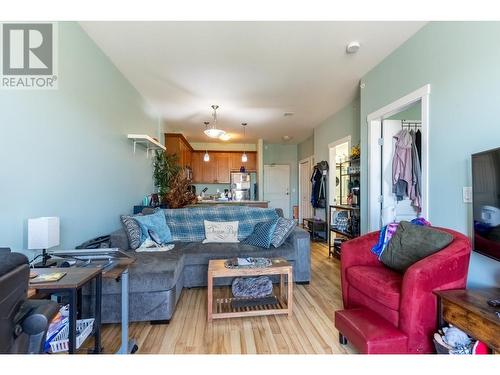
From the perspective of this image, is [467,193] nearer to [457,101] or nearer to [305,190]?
[457,101]

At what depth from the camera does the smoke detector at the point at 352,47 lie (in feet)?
8.71

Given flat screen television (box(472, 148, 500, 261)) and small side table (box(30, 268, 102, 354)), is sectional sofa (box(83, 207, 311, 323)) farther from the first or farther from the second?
flat screen television (box(472, 148, 500, 261))

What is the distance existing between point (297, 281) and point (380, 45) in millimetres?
2792

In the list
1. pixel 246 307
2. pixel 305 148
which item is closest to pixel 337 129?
pixel 305 148

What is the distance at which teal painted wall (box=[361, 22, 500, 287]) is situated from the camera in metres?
1.86

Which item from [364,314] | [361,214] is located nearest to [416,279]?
[364,314]

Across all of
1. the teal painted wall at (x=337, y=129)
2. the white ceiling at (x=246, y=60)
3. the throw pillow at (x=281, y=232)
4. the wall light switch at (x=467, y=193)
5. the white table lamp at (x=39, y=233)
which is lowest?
the throw pillow at (x=281, y=232)

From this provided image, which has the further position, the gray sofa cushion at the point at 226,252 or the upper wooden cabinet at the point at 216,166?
the upper wooden cabinet at the point at 216,166

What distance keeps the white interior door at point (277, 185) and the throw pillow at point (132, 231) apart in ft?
18.2

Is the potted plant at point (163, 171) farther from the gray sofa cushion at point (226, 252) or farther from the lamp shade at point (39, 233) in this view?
the lamp shade at point (39, 233)

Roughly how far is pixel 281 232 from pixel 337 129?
281cm

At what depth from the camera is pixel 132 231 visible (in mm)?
2957

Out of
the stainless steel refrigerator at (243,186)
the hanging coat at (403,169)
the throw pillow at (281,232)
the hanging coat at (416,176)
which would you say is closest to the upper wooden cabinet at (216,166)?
the stainless steel refrigerator at (243,186)
